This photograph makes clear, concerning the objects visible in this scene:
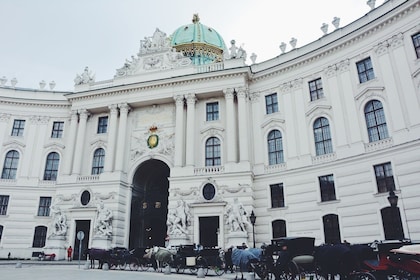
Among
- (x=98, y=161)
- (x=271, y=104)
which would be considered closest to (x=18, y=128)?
(x=98, y=161)

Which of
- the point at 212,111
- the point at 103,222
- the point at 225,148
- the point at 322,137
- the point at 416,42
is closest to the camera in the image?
the point at 416,42

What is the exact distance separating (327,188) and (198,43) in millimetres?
25692

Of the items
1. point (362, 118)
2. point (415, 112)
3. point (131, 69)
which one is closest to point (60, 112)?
point (131, 69)

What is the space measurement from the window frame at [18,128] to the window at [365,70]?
35.9 m

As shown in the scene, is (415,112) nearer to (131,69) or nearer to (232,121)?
(232,121)

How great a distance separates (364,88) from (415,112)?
452 cm

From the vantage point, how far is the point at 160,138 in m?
34.2

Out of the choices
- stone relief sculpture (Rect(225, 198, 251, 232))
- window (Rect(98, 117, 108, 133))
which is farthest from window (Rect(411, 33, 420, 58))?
window (Rect(98, 117, 108, 133))

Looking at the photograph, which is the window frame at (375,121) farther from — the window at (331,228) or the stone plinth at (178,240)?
the stone plinth at (178,240)

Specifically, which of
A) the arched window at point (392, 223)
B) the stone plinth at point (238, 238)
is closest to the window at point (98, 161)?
the stone plinth at point (238, 238)

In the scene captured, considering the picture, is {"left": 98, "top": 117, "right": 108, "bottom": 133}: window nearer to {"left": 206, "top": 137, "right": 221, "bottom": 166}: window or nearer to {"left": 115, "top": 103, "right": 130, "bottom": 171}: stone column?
{"left": 115, "top": 103, "right": 130, "bottom": 171}: stone column

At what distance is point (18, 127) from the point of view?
124 ft

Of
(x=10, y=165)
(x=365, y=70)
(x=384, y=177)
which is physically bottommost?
(x=384, y=177)

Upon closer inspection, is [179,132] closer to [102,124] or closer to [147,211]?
[147,211]
